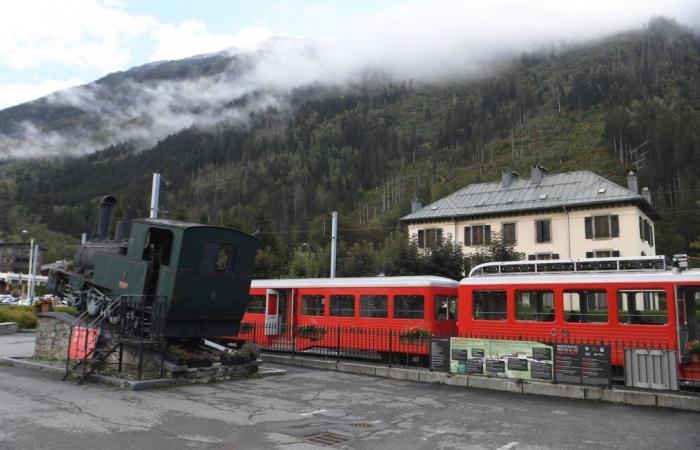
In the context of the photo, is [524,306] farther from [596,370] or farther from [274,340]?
[274,340]

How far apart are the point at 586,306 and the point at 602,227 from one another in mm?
23980

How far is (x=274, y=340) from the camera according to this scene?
19.8m

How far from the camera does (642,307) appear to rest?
43.0ft

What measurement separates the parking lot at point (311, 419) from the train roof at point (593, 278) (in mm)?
3737

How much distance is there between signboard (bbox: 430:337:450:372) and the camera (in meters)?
13.6

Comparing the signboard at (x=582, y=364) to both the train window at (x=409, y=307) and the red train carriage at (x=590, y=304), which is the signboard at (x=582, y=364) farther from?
the train window at (x=409, y=307)

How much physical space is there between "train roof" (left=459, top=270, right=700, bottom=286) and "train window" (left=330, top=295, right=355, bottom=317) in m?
4.05

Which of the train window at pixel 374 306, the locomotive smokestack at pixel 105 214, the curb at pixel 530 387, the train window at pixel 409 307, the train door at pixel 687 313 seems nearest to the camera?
the curb at pixel 530 387

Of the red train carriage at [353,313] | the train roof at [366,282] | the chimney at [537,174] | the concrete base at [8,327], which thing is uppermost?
the chimney at [537,174]

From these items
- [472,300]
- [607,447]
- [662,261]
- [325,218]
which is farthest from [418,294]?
[325,218]

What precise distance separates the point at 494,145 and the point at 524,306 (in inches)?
4709

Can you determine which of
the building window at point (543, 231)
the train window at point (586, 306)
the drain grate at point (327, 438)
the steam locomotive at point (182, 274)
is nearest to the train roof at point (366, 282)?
the train window at point (586, 306)

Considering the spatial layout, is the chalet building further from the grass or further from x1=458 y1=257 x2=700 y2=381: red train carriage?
the grass

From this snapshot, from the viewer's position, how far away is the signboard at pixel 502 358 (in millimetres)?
12164
